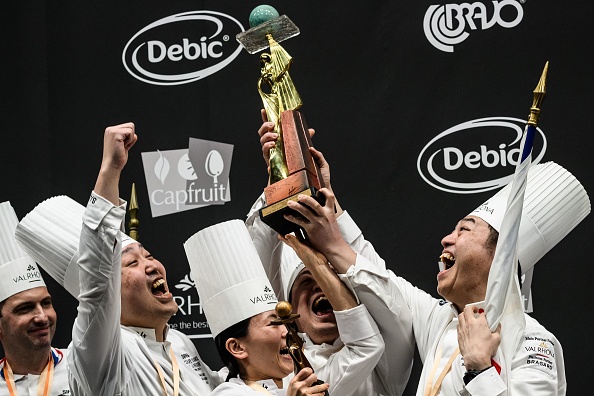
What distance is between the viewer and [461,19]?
13.6ft

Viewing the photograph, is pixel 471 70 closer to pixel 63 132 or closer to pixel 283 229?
pixel 283 229

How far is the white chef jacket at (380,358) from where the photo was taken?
3.37m

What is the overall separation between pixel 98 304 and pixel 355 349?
738mm

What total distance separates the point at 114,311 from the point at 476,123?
1.60 m

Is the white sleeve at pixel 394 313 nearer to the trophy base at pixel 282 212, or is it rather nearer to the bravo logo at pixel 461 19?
the trophy base at pixel 282 212

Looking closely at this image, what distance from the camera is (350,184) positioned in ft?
13.8

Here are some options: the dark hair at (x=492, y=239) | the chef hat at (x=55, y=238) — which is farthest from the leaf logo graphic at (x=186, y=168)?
the dark hair at (x=492, y=239)

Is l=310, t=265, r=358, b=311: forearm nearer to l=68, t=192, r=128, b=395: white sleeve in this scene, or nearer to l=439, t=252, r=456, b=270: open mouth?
l=439, t=252, r=456, b=270: open mouth

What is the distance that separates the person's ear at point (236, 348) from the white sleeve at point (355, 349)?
0.95ft

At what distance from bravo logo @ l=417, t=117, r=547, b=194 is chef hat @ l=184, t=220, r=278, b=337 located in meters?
0.89

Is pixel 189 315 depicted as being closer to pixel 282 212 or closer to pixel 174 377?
pixel 174 377

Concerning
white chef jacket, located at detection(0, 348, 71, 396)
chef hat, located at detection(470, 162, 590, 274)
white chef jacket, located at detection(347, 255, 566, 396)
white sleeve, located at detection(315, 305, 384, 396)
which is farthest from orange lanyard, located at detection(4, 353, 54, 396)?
chef hat, located at detection(470, 162, 590, 274)

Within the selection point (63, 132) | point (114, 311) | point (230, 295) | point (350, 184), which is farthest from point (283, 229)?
point (63, 132)

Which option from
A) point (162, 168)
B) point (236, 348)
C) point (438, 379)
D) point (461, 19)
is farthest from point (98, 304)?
point (461, 19)
